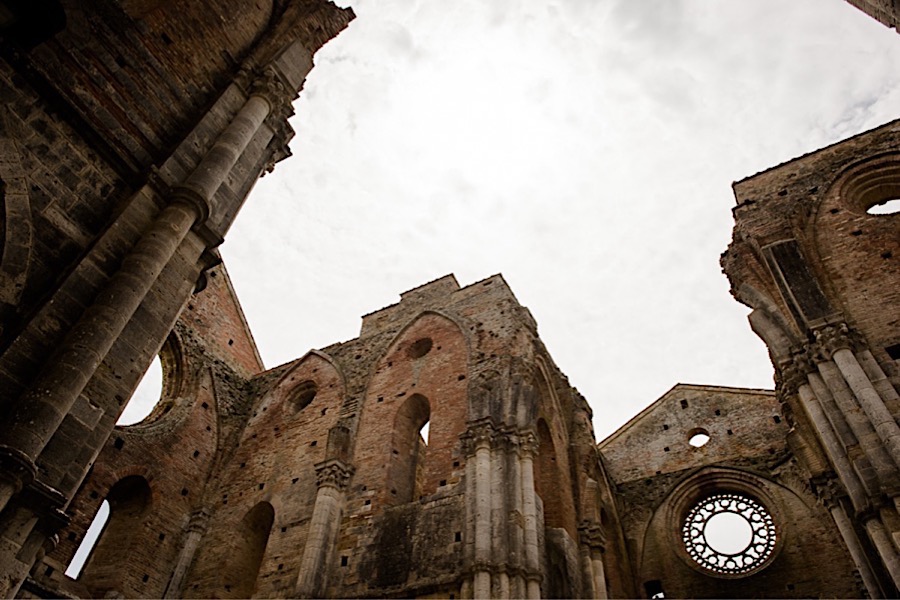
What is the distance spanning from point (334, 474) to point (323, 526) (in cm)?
98

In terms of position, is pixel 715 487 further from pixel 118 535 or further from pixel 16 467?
pixel 16 467

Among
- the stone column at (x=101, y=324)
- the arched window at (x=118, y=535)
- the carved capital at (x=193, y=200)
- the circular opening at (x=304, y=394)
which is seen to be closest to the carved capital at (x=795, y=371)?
the stone column at (x=101, y=324)

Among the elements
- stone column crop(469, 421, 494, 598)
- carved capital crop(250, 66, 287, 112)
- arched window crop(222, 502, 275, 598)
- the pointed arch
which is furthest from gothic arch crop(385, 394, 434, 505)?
carved capital crop(250, 66, 287, 112)

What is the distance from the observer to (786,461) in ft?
45.8

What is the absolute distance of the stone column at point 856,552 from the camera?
779 centimetres

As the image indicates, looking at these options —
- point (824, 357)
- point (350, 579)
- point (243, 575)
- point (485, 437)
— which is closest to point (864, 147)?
point (824, 357)

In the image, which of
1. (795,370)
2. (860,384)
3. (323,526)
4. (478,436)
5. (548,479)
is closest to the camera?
(860,384)

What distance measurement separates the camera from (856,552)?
27.1 ft

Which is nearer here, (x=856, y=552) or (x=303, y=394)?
(x=856, y=552)

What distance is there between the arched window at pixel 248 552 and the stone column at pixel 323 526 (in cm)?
170

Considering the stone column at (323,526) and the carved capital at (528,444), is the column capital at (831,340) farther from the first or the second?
the stone column at (323,526)

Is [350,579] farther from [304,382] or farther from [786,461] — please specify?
[786,461]

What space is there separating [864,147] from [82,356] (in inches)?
486

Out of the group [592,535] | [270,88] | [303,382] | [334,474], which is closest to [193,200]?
[270,88]
